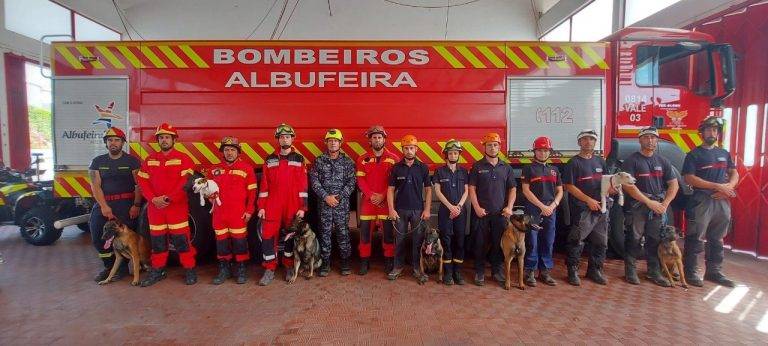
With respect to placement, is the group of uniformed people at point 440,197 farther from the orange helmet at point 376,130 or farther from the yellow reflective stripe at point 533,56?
the yellow reflective stripe at point 533,56

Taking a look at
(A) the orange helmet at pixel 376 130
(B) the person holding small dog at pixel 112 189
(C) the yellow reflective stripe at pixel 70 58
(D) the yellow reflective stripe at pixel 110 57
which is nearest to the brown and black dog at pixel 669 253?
(A) the orange helmet at pixel 376 130

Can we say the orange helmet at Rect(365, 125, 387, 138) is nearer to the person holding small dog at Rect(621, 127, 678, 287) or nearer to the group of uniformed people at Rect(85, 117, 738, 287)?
the group of uniformed people at Rect(85, 117, 738, 287)

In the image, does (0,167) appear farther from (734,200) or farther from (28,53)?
(734,200)

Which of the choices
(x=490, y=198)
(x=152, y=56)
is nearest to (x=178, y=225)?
(x=152, y=56)

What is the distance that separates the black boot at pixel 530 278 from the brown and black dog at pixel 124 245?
14.2ft

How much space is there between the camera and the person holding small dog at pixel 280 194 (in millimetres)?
4004

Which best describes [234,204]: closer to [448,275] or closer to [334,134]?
[334,134]

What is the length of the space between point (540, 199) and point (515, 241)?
0.57m

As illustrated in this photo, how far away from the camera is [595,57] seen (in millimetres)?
4453

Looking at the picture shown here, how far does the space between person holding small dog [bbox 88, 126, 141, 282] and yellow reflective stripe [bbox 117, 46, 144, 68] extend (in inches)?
32.6

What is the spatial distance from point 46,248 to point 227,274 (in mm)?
3683

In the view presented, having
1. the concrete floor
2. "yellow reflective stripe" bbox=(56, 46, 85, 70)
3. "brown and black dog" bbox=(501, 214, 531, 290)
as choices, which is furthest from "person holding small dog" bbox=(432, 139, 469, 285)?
"yellow reflective stripe" bbox=(56, 46, 85, 70)

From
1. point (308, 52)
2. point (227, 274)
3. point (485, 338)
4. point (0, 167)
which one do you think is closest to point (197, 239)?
point (227, 274)

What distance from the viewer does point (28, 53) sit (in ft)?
26.6
